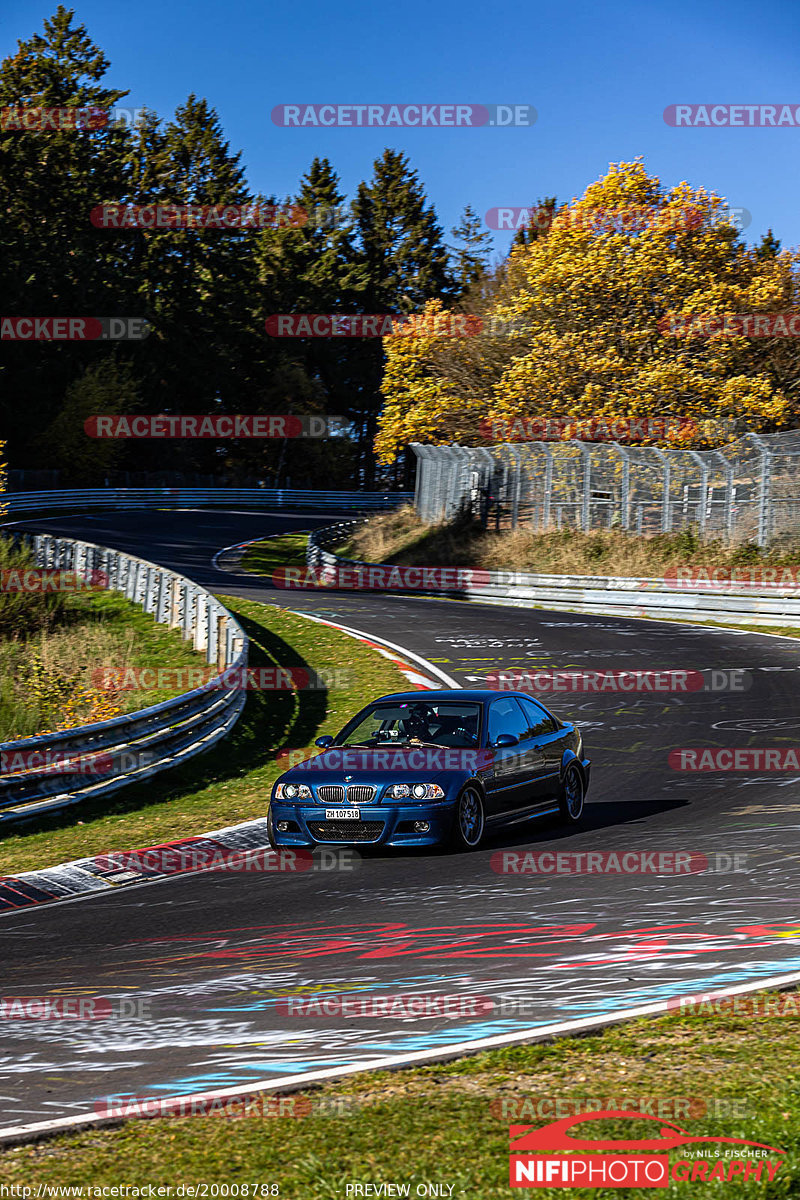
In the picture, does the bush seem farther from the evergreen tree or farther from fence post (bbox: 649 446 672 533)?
the evergreen tree

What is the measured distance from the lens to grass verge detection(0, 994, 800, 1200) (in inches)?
162

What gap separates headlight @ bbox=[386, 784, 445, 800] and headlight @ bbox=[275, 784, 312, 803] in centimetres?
73

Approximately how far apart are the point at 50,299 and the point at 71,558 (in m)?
44.4

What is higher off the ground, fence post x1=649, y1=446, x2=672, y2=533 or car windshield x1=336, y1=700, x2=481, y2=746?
fence post x1=649, y1=446, x2=672, y2=533

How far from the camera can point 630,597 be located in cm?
3070

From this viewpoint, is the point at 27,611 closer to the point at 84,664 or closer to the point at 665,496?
the point at 84,664

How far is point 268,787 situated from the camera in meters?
14.9

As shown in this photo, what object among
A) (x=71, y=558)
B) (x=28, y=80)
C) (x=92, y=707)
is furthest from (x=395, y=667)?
(x=28, y=80)

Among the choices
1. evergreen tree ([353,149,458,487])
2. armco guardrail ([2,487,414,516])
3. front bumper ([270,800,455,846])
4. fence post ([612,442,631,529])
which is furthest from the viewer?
evergreen tree ([353,149,458,487])

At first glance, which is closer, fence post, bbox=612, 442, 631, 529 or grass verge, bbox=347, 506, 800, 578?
grass verge, bbox=347, 506, 800, 578

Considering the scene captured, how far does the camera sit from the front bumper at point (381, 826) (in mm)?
10484

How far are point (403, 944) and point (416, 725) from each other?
4.21 meters

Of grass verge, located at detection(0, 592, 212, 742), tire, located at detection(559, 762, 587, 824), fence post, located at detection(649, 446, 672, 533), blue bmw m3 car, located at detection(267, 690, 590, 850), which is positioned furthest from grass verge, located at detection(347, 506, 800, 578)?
blue bmw m3 car, located at detection(267, 690, 590, 850)

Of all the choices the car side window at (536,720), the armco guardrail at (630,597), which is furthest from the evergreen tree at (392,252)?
the car side window at (536,720)
